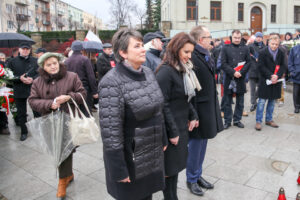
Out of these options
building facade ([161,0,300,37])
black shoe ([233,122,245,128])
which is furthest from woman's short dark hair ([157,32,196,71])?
building facade ([161,0,300,37])

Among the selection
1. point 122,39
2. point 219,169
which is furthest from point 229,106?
point 122,39

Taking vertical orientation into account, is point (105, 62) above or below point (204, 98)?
above

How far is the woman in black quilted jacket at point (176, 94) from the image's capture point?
2.87 meters

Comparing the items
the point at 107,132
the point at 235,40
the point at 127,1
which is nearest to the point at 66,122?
the point at 107,132

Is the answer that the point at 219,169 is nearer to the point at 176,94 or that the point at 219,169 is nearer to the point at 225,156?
the point at 225,156

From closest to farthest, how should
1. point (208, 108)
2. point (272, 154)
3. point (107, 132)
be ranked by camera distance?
point (107, 132)
point (208, 108)
point (272, 154)

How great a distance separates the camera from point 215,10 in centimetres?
3109

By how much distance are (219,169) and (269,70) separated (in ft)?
9.91

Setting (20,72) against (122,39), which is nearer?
(122,39)

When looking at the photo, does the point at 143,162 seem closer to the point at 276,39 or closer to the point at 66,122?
the point at 66,122

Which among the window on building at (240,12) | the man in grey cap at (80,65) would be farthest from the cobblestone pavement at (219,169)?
the window on building at (240,12)

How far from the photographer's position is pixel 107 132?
85.4 inches

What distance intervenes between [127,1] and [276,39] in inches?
1888

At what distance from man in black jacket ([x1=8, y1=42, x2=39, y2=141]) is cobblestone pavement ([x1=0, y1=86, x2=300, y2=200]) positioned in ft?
2.27
